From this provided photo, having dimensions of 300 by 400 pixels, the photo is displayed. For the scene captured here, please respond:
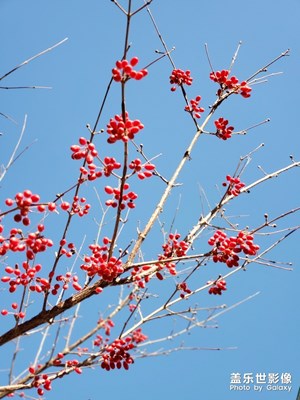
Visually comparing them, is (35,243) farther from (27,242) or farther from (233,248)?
(233,248)

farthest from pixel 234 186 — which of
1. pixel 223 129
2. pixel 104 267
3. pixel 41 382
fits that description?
pixel 41 382

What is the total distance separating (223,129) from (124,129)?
2382 mm

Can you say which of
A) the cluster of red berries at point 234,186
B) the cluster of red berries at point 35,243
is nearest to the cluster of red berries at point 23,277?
the cluster of red berries at point 35,243

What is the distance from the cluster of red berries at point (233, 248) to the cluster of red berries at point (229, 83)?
2052 mm

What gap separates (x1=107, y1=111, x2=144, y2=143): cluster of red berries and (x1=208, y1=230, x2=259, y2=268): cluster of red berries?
1.31 m

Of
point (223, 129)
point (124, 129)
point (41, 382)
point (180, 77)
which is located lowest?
point (41, 382)

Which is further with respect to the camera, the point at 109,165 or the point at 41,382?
the point at 41,382

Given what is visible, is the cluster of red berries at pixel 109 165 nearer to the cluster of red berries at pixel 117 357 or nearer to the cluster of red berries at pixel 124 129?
the cluster of red berries at pixel 124 129

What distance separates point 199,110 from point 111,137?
2.57 metres

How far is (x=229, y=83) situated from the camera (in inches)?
176

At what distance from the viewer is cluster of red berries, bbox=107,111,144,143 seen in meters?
2.33

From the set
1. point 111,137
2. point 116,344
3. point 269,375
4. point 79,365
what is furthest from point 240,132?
point 269,375

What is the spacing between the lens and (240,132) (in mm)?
4410

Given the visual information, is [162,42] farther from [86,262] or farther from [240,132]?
[86,262]
